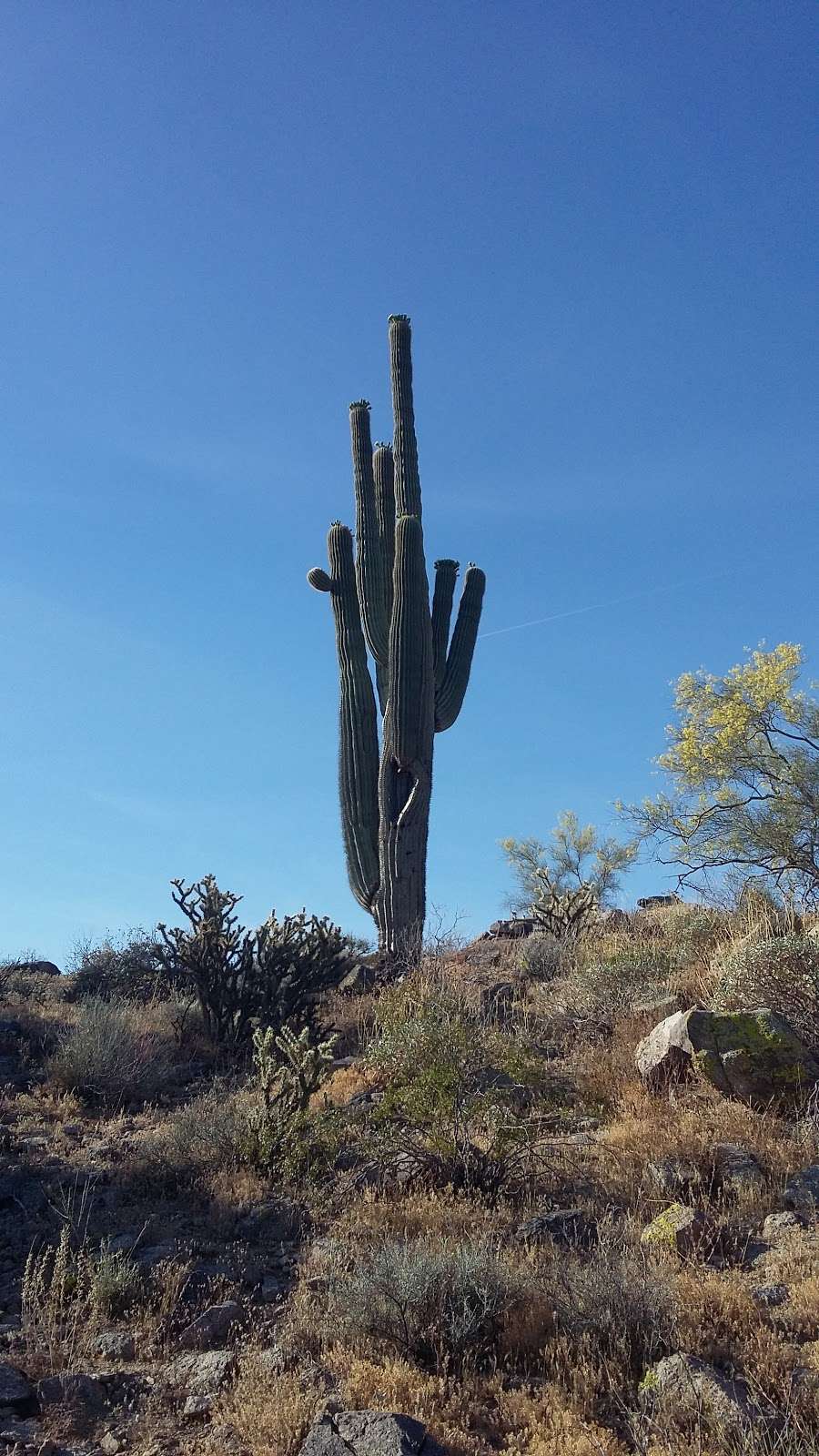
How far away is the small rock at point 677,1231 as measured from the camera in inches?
219

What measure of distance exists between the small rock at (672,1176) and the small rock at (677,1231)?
429 millimetres

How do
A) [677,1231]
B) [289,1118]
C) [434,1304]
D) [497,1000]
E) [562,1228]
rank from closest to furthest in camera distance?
[434,1304] < [677,1231] < [562,1228] < [289,1118] < [497,1000]

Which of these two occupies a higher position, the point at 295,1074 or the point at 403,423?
the point at 403,423

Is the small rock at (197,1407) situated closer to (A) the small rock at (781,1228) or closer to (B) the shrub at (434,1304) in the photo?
(B) the shrub at (434,1304)

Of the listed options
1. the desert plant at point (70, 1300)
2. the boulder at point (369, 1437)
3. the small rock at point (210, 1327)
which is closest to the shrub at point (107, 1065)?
the desert plant at point (70, 1300)

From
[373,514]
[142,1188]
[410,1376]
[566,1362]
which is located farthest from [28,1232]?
[373,514]

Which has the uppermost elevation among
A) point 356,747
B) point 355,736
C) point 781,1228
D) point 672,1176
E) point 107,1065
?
point 355,736

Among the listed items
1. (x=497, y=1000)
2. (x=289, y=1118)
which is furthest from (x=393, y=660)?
(x=289, y=1118)

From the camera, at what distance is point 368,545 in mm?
17000

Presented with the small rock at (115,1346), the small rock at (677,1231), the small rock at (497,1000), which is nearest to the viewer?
the small rock at (115,1346)

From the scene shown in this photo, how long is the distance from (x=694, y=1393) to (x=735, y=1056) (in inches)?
138

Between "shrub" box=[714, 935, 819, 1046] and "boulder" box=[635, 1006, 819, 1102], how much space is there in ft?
0.96

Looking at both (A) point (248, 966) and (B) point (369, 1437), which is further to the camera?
(A) point (248, 966)

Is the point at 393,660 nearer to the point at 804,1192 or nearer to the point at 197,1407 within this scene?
the point at 804,1192
